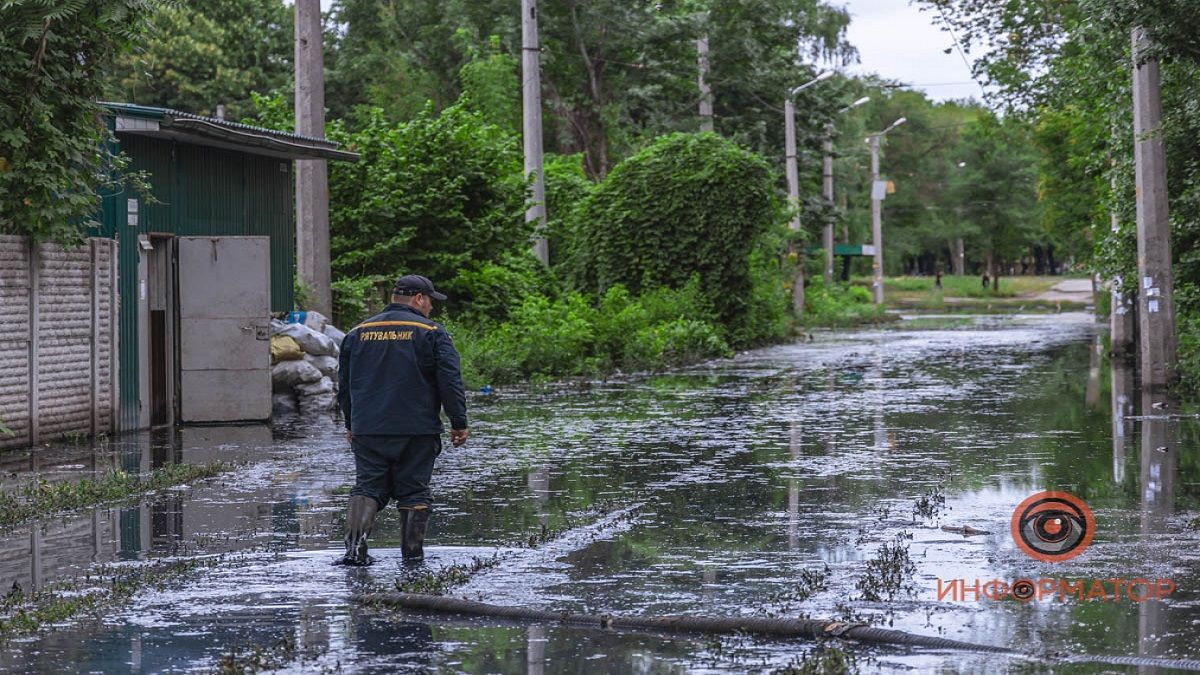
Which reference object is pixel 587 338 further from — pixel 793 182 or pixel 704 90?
pixel 793 182

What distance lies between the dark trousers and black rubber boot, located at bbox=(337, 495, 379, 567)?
0.12 meters

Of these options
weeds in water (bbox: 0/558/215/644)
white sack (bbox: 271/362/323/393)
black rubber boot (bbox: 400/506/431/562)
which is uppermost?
white sack (bbox: 271/362/323/393)

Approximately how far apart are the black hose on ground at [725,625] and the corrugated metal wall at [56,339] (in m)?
9.35

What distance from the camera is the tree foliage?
15.9 m

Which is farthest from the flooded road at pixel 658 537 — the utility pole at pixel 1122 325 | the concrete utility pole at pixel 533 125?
the utility pole at pixel 1122 325

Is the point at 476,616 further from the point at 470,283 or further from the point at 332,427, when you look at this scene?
the point at 470,283

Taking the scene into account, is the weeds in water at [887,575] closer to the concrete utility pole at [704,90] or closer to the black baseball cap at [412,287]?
the black baseball cap at [412,287]

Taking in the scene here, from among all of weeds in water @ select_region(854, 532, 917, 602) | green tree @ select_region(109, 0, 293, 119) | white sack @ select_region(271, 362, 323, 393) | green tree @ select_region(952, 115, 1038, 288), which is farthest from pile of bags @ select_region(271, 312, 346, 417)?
green tree @ select_region(952, 115, 1038, 288)

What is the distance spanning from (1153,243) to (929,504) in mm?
12771

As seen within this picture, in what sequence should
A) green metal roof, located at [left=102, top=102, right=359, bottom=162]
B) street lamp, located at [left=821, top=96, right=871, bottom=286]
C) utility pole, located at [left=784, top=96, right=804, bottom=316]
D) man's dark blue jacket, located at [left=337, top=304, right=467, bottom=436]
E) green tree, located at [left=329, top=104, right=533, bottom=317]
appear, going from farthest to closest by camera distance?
street lamp, located at [left=821, top=96, right=871, bottom=286] → utility pole, located at [left=784, top=96, right=804, bottom=316] → green tree, located at [left=329, top=104, right=533, bottom=317] → green metal roof, located at [left=102, top=102, right=359, bottom=162] → man's dark blue jacket, located at [left=337, top=304, right=467, bottom=436]

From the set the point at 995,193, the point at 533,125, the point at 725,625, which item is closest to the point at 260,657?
the point at 725,625

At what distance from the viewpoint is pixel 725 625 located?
24.5 ft

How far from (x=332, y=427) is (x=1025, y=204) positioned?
329 feet

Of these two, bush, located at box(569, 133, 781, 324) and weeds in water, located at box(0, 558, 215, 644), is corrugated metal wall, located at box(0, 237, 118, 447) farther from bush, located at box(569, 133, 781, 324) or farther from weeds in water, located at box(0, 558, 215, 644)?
bush, located at box(569, 133, 781, 324)
